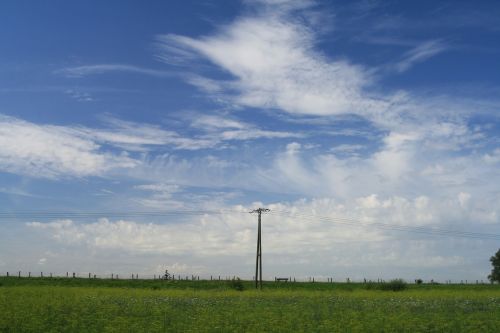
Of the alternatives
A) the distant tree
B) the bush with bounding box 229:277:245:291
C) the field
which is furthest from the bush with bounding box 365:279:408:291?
the distant tree

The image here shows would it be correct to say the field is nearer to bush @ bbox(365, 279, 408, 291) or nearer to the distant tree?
bush @ bbox(365, 279, 408, 291)

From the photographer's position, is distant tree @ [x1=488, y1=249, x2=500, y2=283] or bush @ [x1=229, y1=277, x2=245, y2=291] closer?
bush @ [x1=229, y1=277, x2=245, y2=291]

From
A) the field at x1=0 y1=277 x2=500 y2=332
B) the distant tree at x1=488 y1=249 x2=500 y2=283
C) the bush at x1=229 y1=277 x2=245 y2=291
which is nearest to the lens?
the field at x1=0 y1=277 x2=500 y2=332

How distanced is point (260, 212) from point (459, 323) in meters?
47.0

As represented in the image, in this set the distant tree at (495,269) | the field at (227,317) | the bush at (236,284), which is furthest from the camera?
the distant tree at (495,269)

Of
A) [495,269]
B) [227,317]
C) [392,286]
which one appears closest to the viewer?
[227,317]

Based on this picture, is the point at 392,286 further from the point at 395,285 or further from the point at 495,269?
the point at 495,269

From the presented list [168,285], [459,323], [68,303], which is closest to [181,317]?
[68,303]

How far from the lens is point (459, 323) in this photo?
29.1 m

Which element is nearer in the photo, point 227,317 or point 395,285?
point 227,317

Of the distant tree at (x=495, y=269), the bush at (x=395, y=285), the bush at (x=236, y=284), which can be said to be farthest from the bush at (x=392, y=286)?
the distant tree at (x=495, y=269)

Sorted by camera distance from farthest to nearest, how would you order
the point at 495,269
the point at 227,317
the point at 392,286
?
the point at 495,269
the point at 392,286
the point at 227,317

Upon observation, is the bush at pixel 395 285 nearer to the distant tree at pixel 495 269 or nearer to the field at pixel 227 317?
the field at pixel 227 317

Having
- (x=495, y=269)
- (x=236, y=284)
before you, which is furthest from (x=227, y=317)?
(x=495, y=269)
